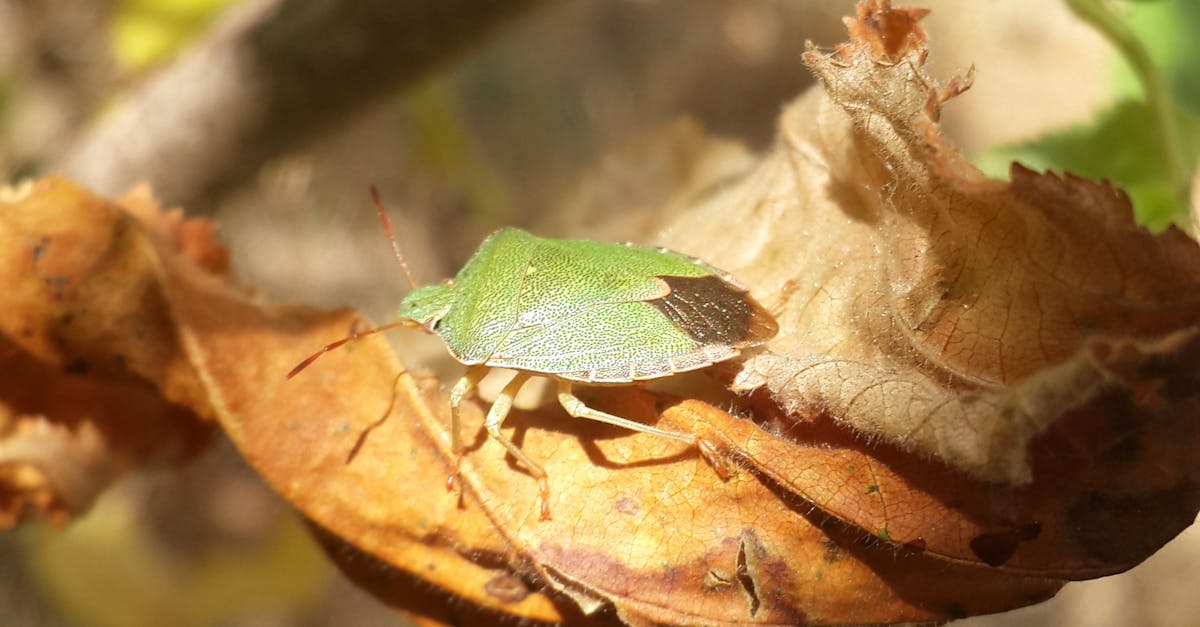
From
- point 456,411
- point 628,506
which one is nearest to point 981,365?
point 628,506

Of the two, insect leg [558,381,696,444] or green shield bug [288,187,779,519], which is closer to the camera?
insect leg [558,381,696,444]

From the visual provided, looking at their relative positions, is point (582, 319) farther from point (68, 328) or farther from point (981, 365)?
point (68, 328)

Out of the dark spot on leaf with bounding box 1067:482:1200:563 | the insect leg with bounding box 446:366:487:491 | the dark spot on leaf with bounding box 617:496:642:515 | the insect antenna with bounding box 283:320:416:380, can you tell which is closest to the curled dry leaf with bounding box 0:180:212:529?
the insect antenna with bounding box 283:320:416:380

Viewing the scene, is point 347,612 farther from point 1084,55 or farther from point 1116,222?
point 1084,55

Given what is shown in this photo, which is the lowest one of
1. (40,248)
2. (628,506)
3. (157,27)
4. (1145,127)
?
(628,506)

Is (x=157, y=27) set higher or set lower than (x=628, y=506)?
higher

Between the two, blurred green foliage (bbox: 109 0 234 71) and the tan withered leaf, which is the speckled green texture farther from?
blurred green foliage (bbox: 109 0 234 71)

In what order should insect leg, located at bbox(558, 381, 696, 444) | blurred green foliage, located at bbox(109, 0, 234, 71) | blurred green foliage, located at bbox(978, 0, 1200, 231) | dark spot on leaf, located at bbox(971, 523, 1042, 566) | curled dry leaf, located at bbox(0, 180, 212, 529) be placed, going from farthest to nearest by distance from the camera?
blurred green foliage, located at bbox(109, 0, 234, 71) < blurred green foliage, located at bbox(978, 0, 1200, 231) < curled dry leaf, located at bbox(0, 180, 212, 529) < insect leg, located at bbox(558, 381, 696, 444) < dark spot on leaf, located at bbox(971, 523, 1042, 566)
